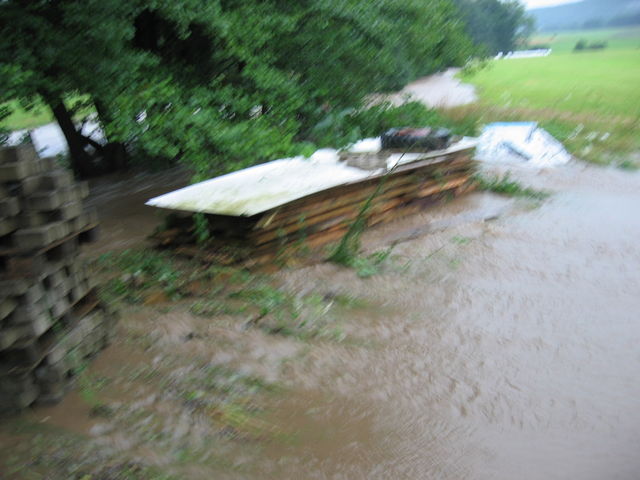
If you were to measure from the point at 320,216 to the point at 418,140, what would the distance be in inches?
99.2

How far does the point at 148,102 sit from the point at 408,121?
6053 mm

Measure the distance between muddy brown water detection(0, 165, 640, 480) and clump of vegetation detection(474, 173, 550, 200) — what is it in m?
2.08

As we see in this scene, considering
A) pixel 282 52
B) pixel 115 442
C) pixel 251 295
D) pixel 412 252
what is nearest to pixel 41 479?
pixel 115 442

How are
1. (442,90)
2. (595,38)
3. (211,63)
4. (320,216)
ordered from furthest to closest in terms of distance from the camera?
(595,38) < (442,90) < (211,63) < (320,216)

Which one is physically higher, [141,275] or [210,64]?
[210,64]

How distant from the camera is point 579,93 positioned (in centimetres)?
1673

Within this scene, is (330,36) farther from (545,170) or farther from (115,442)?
(115,442)

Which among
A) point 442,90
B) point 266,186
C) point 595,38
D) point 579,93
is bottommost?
point 579,93

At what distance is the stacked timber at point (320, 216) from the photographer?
6039 mm

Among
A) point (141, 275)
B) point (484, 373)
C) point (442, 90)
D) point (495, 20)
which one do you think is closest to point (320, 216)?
point (141, 275)

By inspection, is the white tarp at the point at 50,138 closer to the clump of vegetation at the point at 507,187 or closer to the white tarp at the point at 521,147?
the clump of vegetation at the point at 507,187

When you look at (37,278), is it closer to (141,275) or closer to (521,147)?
(141,275)

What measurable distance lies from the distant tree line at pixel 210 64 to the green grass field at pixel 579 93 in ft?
9.34

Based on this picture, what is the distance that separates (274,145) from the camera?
320 inches
